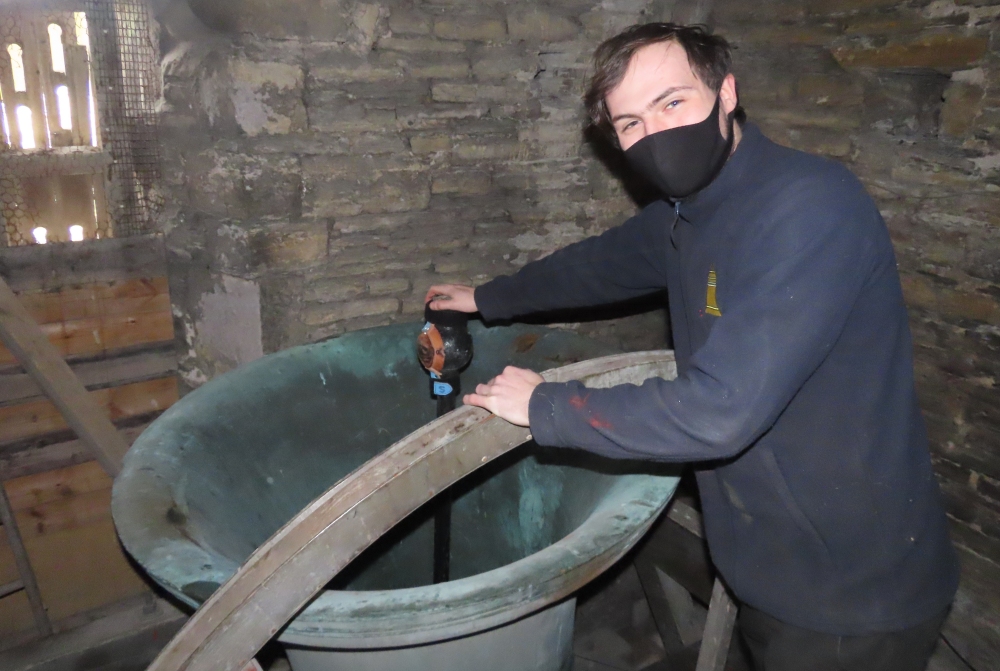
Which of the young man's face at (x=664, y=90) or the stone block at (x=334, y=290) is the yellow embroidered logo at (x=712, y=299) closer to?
the young man's face at (x=664, y=90)

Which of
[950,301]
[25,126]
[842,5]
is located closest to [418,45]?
[25,126]

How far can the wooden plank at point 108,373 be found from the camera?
6.34 ft

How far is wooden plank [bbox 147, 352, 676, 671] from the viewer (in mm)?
919

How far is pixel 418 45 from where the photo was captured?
1873mm

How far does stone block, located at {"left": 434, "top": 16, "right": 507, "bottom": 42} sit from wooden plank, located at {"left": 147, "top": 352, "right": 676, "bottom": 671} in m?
1.19

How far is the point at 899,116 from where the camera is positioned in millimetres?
1788

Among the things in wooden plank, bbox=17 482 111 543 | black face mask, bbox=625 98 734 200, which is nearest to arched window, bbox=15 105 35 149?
wooden plank, bbox=17 482 111 543

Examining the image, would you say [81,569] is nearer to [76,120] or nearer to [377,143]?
[76,120]

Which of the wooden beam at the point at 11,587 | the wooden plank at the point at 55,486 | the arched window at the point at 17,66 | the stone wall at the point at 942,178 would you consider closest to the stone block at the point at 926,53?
the stone wall at the point at 942,178

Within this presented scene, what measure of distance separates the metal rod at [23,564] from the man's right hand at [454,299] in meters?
1.18

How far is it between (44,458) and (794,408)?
194 cm

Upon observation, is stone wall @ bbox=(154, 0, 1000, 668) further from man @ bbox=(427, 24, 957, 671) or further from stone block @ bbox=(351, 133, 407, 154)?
man @ bbox=(427, 24, 957, 671)

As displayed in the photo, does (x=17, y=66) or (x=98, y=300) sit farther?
(x=98, y=300)

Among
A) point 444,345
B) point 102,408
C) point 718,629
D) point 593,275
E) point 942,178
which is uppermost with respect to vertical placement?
point 942,178
